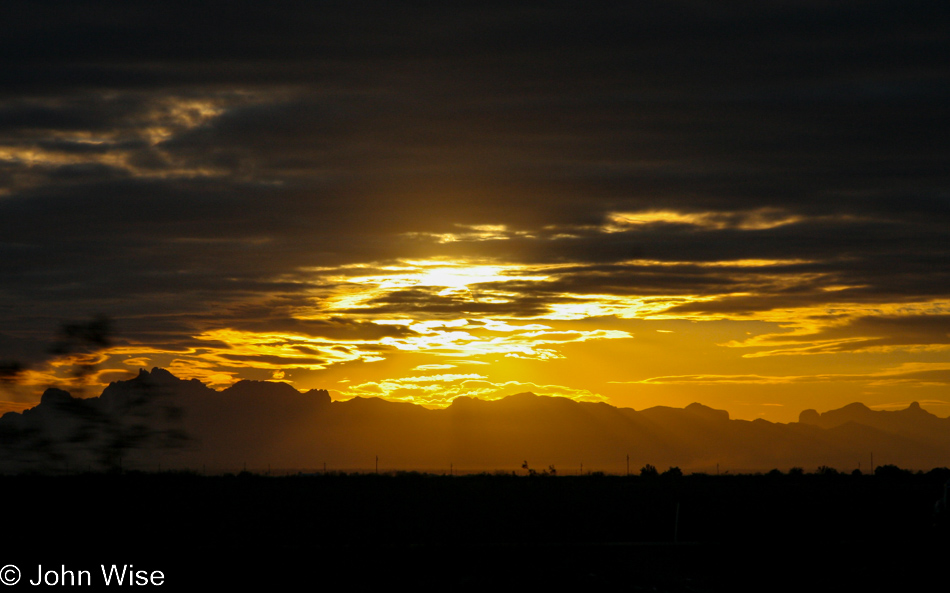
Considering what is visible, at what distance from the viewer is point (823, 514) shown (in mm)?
50000

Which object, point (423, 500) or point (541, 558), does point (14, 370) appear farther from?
point (423, 500)

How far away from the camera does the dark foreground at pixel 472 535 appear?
26031mm

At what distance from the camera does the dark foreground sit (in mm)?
26031

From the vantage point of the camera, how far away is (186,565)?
26.1 meters

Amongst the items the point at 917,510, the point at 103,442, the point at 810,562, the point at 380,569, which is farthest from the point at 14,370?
the point at 917,510

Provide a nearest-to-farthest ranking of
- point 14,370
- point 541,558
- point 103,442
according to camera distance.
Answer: point 103,442, point 14,370, point 541,558

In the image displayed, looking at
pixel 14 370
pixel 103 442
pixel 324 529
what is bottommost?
pixel 324 529

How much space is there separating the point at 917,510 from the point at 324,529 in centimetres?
3408

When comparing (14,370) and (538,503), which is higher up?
(14,370)

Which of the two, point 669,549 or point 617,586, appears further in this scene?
point 669,549

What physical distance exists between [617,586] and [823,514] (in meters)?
29.1

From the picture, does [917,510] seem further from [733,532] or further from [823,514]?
[733,532]

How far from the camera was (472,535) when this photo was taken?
41.4 meters

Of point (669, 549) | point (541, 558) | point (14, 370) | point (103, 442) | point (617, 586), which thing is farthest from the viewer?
point (669, 549)
